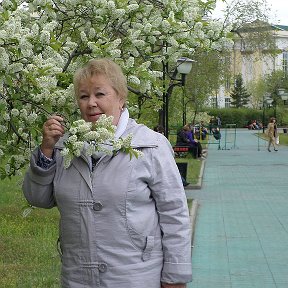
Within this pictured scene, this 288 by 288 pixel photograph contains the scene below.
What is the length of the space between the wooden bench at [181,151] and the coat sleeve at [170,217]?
23.8m

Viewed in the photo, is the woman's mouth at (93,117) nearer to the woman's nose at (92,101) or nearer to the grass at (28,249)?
the woman's nose at (92,101)

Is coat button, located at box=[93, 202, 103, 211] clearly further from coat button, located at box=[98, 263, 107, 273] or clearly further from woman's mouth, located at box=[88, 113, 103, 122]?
woman's mouth, located at box=[88, 113, 103, 122]

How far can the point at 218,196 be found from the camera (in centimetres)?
1658

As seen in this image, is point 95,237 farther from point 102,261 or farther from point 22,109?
point 22,109

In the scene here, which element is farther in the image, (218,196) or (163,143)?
(218,196)

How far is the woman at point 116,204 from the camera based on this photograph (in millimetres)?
3348

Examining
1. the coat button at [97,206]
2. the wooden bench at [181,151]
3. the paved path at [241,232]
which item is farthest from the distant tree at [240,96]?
the coat button at [97,206]

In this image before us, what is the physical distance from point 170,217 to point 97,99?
0.59m

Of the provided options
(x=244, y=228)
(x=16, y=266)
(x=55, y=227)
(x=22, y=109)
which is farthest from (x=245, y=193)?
(x=22, y=109)

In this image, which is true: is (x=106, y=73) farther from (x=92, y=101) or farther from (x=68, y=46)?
(x=68, y=46)

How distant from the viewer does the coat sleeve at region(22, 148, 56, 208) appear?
138 inches

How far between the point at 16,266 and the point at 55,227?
243cm

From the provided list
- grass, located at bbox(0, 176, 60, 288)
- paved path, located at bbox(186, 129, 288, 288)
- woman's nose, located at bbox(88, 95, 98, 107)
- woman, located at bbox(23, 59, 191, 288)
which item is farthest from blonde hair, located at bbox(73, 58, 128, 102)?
paved path, located at bbox(186, 129, 288, 288)

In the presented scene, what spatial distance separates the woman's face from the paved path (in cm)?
446
